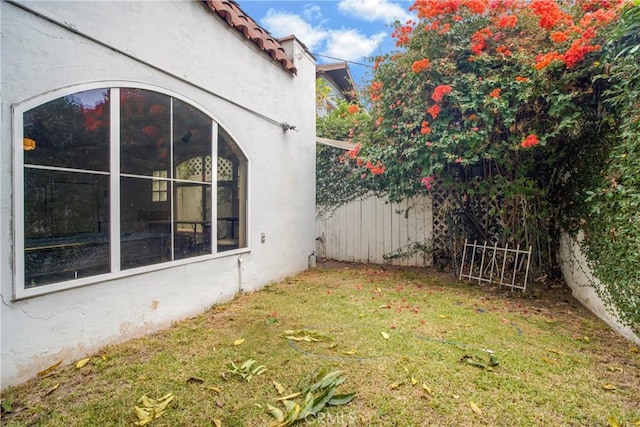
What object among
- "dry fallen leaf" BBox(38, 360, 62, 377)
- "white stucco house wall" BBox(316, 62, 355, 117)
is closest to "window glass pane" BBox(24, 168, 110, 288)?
"dry fallen leaf" BBox(38, 360, 62, 377)

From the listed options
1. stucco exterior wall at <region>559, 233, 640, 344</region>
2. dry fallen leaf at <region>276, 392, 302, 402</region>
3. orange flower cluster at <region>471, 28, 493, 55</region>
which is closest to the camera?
dry fallen leaf at <region>276, 392, 302, 402</region>

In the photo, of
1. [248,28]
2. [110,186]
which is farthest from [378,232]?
[110,186]

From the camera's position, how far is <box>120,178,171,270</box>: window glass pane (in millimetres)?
3207

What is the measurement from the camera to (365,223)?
8016mm

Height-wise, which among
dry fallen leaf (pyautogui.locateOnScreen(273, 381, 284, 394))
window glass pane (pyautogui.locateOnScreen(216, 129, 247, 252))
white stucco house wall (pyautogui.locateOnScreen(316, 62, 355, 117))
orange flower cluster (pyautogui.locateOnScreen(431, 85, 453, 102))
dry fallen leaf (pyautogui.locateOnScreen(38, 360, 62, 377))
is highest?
white stucco house wall (pyautogui.locateOnScreen(316, 62, 355, 117))

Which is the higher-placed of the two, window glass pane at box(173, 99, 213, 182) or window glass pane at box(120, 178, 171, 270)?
window glass pane at box(173, 99, 213, 182)

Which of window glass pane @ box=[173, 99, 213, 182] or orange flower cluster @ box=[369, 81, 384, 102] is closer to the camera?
window glass pane @ box=[173, 99, 213, 182]

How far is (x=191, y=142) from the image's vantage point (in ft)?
13.3

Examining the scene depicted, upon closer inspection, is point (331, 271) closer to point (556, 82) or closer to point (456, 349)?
point (456, 349)

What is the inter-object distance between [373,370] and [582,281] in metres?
3.88

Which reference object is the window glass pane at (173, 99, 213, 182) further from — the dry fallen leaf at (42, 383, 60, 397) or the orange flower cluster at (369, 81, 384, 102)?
the orange flower cluster at (369, 81, 384, 102)

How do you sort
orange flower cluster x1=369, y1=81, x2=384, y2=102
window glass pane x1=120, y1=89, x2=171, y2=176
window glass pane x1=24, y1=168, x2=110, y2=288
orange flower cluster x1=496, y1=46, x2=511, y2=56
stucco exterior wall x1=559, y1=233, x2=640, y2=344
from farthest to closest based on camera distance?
orange flower cluster x1=369, y1=81, x2=384, y2=102
orange flower cluster x1=496, y1=46, x2=511, y2=56
stucco exterior wall x1=559, y1=233, x2=640, y2=344
window glass pane x1=120, y1=89, x2=171, y2=176
window glass pane x1=24, y1=168, x2=110, y2=288

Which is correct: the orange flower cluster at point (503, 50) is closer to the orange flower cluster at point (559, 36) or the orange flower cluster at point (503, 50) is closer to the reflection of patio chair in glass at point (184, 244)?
the orange flower cluster at point (559, 36)

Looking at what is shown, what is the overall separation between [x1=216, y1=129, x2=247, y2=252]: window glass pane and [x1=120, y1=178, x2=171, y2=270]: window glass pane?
938 mm
